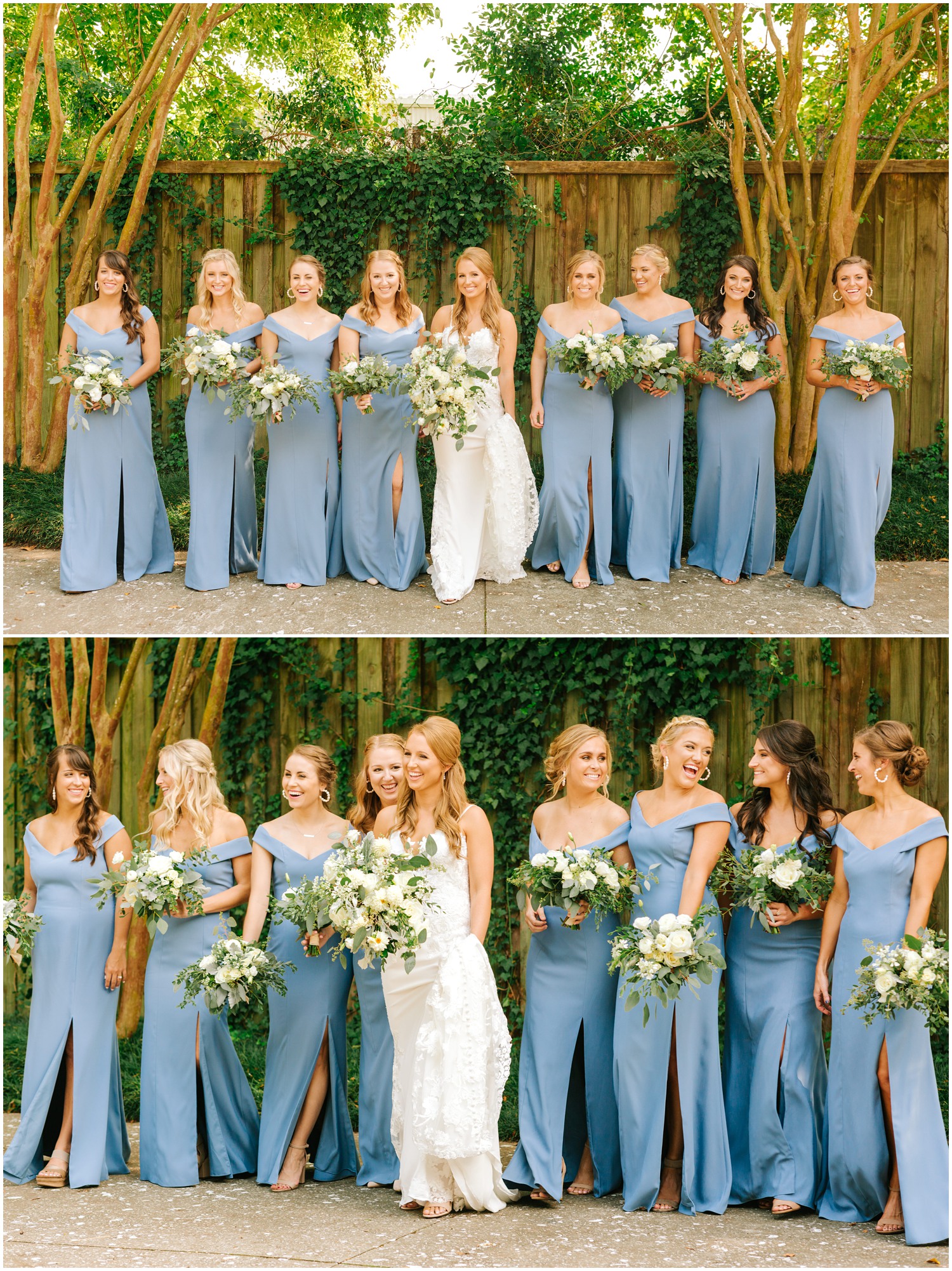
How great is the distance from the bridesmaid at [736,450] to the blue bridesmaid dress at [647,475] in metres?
0.18

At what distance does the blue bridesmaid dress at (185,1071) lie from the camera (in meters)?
5.35

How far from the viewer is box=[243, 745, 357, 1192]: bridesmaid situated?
534 cm

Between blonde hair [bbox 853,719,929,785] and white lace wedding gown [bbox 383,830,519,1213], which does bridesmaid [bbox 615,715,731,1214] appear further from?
blonde hair [bbox 853,719,929,785]

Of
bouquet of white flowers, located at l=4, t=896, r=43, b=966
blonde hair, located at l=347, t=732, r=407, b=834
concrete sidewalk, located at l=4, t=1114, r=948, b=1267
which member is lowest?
concrete sidewalk, located at l=4, t=1114, r=948, b=1267

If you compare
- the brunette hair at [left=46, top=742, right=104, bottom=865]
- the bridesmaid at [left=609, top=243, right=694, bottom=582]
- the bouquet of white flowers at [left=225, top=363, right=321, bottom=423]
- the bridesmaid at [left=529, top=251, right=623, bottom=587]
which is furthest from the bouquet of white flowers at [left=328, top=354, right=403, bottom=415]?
the brunette hair at [left=46, top=742, right=104, bottom=865]

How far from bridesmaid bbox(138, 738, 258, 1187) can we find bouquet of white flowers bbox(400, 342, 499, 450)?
7.26 feet

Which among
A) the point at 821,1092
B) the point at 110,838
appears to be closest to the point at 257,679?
the point at 110,838

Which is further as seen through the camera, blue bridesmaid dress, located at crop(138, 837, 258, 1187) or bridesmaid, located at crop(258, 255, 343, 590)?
bridesmaid, located at crop(258, 255, 343, 590)

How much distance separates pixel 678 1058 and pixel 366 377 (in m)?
3.83

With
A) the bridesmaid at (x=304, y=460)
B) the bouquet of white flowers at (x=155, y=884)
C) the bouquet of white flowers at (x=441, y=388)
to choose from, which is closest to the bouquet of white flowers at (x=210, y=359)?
the bridesmaid at (x=304, y=460)

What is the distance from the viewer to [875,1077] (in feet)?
15.6

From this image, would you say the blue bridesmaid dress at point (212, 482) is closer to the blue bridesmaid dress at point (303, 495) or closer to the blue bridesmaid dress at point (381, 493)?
the blue bridesmaid dress at point (303, 495)

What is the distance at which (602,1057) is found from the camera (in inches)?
203

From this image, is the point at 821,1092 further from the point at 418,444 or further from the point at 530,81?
the point at 530,81
